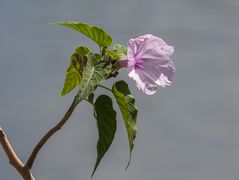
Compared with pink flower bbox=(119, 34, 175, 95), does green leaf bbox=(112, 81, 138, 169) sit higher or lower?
lower

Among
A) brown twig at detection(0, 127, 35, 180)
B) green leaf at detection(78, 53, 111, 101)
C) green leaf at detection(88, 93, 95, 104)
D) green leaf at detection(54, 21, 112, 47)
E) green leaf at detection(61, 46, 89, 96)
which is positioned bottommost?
brown twig at detection(0, 127, 35, 180)

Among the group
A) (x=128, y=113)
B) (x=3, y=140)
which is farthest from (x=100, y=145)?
(x=3, y=140)

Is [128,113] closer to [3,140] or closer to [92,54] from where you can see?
[92,54]

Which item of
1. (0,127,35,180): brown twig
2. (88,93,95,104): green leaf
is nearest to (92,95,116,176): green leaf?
(88,93,95,104): green leaf

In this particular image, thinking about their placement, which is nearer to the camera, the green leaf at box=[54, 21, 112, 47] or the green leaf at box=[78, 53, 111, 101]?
the green leaf at box=[78, 53, 111, 101]

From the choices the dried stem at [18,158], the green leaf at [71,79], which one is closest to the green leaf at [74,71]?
the green leaf at [71,79]

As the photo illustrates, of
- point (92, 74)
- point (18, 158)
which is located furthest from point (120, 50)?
point (18, 158)

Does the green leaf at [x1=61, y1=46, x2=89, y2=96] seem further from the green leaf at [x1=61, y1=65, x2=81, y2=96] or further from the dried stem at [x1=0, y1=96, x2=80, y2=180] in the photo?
the dried stem at [x1=0, y1=96, x2=80, y2=180]
